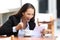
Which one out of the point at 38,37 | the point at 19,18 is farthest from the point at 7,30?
the point at 38,37

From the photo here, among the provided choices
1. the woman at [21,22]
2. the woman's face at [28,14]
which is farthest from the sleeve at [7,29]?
the woman's face at [28,14]

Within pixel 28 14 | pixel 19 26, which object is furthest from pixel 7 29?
pixel 28 14

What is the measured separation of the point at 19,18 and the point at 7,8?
2.45ft

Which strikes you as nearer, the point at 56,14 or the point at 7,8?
the point at 7,8

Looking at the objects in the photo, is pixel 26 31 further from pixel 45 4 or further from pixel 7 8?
pixel 45 4

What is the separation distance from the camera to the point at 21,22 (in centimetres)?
199

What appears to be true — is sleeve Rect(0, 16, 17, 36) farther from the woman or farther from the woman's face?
the woman's face

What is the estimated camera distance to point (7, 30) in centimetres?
203

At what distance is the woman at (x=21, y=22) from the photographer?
197 cm

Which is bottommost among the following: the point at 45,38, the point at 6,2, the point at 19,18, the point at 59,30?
the point at 59,30

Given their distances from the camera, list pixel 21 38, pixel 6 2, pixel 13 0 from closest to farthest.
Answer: pixel 21 38 < pixel 6 2 < pixel 13 0

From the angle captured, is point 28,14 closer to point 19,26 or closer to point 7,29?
point 19,26

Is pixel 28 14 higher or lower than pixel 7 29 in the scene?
higher

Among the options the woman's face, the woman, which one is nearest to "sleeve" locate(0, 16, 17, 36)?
the woman
